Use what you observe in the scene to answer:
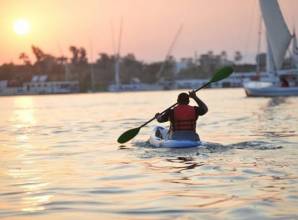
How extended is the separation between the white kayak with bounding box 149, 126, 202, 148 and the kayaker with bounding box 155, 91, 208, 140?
131 mm

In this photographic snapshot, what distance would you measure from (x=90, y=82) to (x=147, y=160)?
17775 cm

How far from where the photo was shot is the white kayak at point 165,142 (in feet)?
48.0

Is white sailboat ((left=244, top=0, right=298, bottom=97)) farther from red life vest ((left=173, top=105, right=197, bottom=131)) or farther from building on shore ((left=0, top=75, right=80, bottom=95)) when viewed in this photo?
building on shore ((left=0, top=75, right=80, bottom=95))

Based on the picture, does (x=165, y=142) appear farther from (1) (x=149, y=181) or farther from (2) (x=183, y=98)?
(1) (x=149, y=181)

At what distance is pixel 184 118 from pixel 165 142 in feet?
3.57

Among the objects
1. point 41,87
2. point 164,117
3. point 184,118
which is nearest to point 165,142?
point 164,117

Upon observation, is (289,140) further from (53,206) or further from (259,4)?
(259,4)

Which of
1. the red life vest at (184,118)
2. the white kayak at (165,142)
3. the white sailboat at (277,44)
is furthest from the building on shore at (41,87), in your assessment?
the red life vest at (184,118)

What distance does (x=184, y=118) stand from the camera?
14367mm

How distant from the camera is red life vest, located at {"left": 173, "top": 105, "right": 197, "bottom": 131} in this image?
1427cm

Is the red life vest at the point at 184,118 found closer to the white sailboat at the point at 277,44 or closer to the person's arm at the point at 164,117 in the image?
the person's arm at the point at 164,117

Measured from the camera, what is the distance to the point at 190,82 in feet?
609

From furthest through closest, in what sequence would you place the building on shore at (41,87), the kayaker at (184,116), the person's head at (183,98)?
the building on shore at (41,87) < the kayaker at (184,116) < the person's head at (183,98)

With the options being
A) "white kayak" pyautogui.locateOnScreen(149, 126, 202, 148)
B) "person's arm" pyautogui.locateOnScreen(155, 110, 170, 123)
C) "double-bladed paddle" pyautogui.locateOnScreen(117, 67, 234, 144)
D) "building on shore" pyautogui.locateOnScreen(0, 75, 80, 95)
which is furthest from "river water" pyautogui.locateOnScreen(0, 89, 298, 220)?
"building on shore" pyautogui.locateOnScreen(0, 75, 80, 95)
